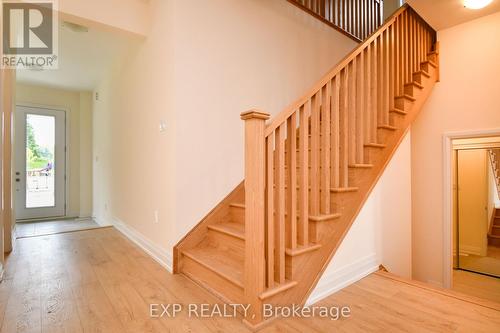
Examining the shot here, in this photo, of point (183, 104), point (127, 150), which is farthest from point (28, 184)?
point (183, 104)

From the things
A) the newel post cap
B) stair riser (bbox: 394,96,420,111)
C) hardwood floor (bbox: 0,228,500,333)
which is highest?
stair riser (bbox: 394,96,420,111)

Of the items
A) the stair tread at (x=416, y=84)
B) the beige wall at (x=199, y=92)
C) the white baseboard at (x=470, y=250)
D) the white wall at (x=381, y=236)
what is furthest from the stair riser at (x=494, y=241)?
the beige wall at (x=199, y=92)

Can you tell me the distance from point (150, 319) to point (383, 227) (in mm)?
2217

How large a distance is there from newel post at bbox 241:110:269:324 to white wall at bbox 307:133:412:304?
497mm

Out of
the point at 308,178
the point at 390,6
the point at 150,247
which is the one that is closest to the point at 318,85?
the point at 308,178

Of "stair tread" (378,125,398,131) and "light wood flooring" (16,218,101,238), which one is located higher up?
"stair tread" (378,125,398,131)

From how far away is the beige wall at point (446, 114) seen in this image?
282cm

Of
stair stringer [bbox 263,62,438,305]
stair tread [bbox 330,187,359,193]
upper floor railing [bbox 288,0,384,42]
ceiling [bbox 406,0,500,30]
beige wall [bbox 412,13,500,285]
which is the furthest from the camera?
upper floor railing [bbox 288,0,384,42]

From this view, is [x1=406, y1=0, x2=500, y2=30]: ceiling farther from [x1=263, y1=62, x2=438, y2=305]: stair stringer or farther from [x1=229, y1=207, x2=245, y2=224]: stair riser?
[x1=229, y1=207, x2=245, y2=224]: stair riser

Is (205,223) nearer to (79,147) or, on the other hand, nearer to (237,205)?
(237,205)

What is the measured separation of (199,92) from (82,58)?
2.76 meters

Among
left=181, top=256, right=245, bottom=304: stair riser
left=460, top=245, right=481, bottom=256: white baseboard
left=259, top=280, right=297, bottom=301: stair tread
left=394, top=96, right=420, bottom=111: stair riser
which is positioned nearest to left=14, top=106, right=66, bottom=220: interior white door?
left=181, top=256, right=245, bottom=304: stair riser

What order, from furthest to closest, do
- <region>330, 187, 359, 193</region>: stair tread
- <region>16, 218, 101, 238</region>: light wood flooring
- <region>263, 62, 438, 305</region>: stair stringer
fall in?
<region>16, 218, 101, 238</region>: light wood flooring → <region>330, 187, 359, 193</region>: stair tread → <region>263, 62, 438, 305</region>: stair stringer

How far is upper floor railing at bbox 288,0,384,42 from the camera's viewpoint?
355cm
